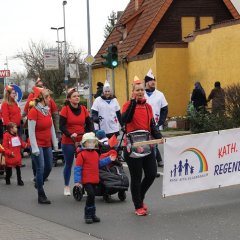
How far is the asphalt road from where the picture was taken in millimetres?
7023

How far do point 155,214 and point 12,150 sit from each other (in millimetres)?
4652

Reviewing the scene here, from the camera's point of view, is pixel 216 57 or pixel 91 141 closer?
pixel 91 141

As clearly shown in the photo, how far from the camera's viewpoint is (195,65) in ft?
85.7

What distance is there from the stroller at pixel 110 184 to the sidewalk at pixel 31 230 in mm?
1173

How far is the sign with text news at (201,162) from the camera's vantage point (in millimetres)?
8250

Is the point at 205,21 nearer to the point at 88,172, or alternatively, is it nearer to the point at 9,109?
the point at 9,109

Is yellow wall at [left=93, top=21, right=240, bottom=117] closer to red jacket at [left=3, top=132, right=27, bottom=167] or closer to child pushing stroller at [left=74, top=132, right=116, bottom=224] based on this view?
red jacket at [left=3, top=132, right=27, bottom=167]

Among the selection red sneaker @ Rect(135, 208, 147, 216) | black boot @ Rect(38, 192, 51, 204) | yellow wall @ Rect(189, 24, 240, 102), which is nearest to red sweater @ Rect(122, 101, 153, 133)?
red sneaker @ Rect(135, 208, 147, 216)

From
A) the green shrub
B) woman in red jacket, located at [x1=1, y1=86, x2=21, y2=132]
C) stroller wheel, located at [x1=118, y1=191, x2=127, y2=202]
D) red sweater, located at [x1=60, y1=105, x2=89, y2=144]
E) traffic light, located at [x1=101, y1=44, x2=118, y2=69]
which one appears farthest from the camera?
traffic light, located at [x1=101, y1=44, x2=118, y2=69]

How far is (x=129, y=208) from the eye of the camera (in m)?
8.61

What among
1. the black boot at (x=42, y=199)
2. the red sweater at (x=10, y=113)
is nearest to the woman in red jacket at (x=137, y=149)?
the black boot at (x=42, y=199)

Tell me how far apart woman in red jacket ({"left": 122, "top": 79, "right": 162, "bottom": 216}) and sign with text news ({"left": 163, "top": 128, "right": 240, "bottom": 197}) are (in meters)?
0.32

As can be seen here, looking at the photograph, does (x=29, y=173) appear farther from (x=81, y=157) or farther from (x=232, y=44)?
(x=232, y=44)

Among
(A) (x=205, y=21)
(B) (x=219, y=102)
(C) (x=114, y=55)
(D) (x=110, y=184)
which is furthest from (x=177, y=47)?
(D) (x=110, y=184)
